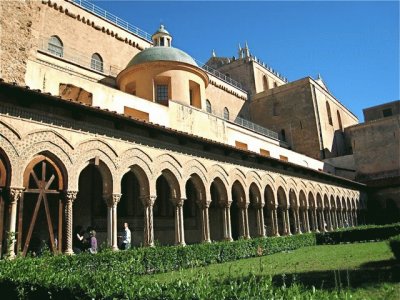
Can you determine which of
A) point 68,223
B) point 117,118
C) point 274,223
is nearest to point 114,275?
point 68,223

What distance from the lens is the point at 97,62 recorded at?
26172 mm

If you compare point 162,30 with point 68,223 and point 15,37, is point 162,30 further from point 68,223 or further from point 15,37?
point 68,223

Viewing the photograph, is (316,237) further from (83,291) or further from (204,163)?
(83,291)

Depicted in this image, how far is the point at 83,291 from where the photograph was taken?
4988 mm

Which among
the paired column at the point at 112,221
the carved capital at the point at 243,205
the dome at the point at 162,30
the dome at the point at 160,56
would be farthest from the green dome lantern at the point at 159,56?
the paired column at the point at 112,221

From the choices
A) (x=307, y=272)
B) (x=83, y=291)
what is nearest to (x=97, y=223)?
(x=307, y=272)

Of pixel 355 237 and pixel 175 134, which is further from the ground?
pixel 175 134

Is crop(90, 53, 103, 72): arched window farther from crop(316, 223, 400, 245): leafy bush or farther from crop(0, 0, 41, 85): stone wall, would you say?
crop(316, 223, 400, 245): leafy bush

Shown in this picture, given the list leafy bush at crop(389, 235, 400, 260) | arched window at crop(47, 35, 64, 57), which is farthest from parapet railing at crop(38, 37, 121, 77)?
leafy bush at crop(389, 235, 400, 260)

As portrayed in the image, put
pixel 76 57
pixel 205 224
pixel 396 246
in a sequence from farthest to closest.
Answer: pixel 76 57, pixel 205 224, pixel 396 246

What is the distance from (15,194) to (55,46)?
16003 millimetres

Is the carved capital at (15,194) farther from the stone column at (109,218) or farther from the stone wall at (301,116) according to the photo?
the stone wall at (301,116)

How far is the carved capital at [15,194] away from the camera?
9.74 m

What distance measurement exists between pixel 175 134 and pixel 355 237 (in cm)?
1492
